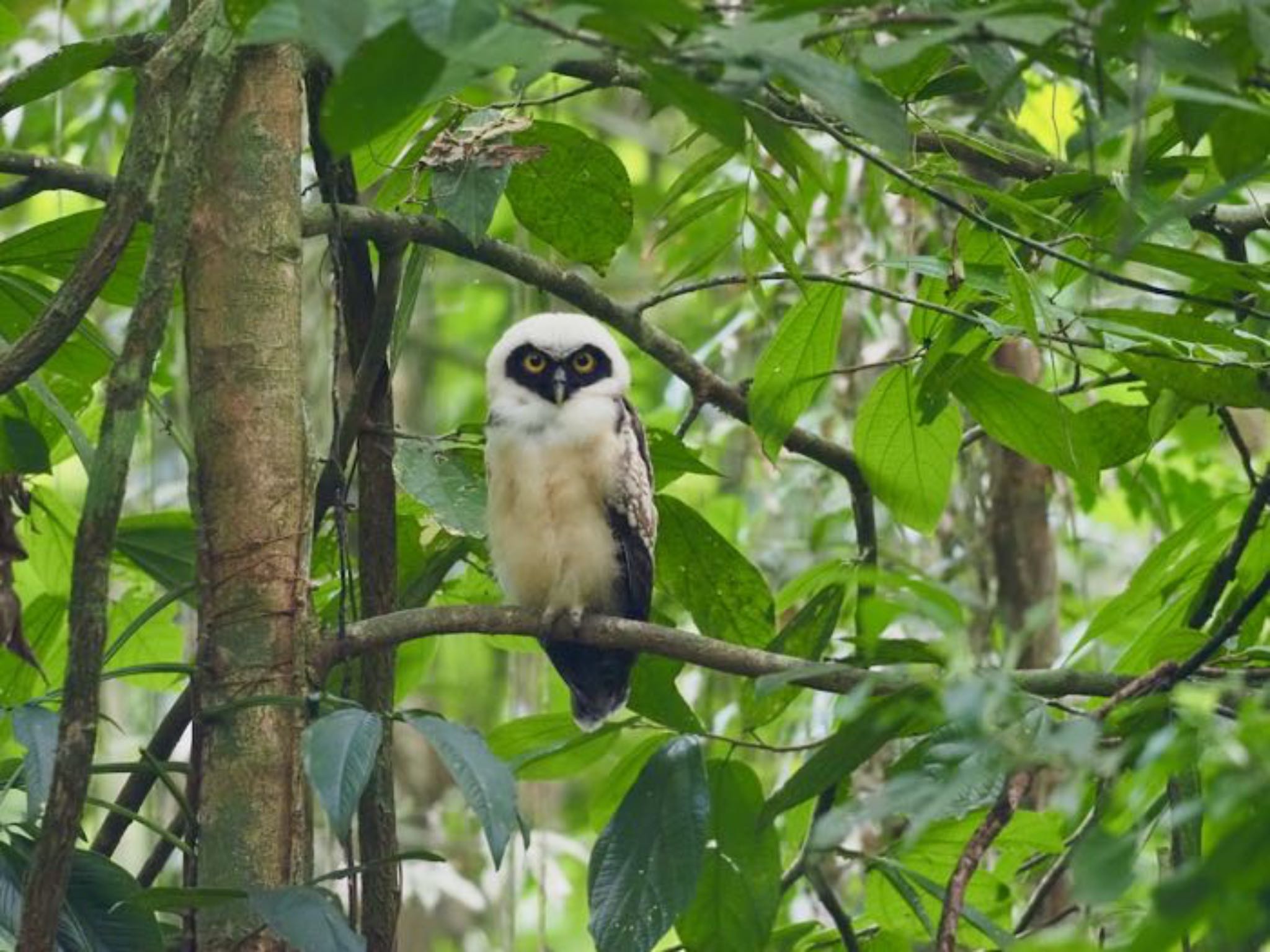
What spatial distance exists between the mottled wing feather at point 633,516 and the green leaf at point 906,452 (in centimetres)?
85

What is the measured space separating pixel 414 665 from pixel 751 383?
3.34 ft

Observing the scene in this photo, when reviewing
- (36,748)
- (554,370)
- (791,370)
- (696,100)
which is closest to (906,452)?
(791,370)

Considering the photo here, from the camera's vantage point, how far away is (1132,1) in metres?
1.81

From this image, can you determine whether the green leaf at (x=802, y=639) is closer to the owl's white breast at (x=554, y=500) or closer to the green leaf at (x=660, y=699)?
the green leaf at (x=660, y=699)

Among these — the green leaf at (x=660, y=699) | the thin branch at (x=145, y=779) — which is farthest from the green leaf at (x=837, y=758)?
the thin branch at (x=145, y=779)

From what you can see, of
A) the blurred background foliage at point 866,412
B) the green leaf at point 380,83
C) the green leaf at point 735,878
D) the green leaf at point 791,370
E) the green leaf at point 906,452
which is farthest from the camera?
the green leaf at point 906,452

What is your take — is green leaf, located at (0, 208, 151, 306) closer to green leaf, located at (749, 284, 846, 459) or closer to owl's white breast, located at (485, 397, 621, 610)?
green leaf, located at (749, 284, 846, 459)

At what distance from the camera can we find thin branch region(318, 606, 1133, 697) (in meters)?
2.62

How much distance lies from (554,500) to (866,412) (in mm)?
1172

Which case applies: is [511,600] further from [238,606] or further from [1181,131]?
[1181,131]

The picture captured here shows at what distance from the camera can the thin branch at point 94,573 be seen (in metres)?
2.08

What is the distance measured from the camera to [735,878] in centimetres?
309

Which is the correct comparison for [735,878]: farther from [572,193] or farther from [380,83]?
[380,83]

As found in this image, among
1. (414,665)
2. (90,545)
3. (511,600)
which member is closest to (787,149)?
(90,545)
